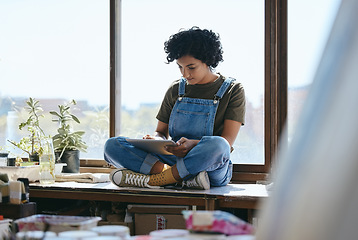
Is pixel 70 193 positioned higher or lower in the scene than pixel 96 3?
lower

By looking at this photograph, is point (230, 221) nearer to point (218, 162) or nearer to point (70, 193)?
point (218, 162)

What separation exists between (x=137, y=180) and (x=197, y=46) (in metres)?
0.85

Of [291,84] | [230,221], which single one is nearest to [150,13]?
[291,84]

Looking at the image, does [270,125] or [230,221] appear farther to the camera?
[270,125]

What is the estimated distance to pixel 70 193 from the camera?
9.35 feet

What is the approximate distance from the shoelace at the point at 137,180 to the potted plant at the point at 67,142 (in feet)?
2.38

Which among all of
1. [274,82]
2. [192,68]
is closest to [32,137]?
[192,68]

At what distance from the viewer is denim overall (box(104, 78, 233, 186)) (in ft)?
8.60

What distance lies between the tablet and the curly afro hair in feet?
1.92

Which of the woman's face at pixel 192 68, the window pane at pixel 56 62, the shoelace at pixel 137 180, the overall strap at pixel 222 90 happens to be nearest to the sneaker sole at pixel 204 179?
the shoelace at pixel 137 180

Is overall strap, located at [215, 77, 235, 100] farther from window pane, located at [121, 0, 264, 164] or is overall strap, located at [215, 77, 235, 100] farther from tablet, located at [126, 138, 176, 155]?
tablet, located at [126, 138, 176, 155]

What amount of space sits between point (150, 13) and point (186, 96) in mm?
729

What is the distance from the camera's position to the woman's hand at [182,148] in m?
2.67

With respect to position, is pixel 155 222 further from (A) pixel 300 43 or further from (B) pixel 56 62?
(B) pixel 56 62
